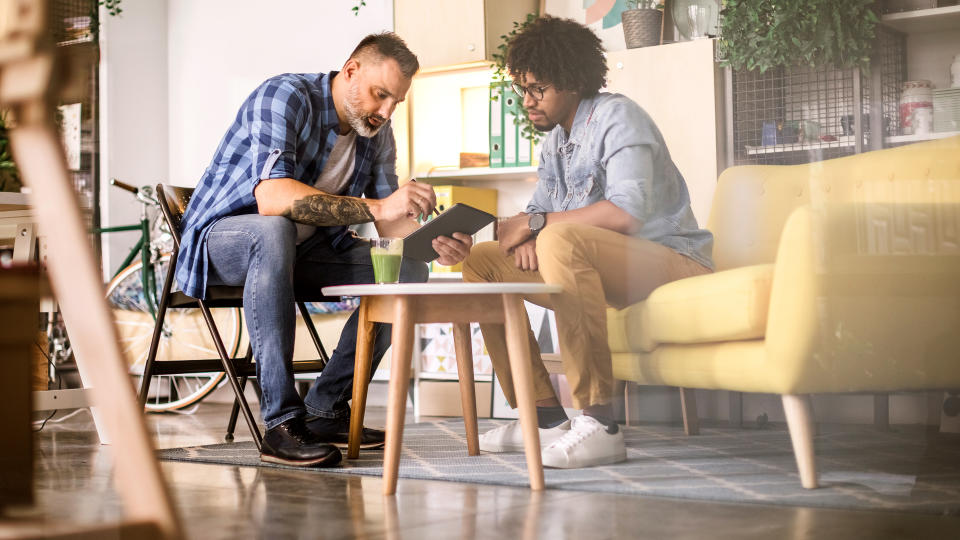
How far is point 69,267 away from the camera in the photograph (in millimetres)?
549

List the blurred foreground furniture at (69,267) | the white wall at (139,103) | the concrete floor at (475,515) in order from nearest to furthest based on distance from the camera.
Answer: the blurred foreground furniture at (69,267) → the concrete floor at (475,515) → the white wall at (139,103)

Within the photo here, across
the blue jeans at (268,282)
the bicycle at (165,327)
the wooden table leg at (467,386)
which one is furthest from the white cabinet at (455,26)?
the bicycle at (165,327)

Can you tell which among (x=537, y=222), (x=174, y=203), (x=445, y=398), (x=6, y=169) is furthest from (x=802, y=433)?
(x=174, y=203)

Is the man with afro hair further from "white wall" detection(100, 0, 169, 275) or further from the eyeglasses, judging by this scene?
"white wall" detection(100, 0, 169, 275)

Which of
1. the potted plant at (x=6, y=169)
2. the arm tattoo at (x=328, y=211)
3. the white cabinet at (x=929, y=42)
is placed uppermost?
the white cabinet at (x=929, y=42)

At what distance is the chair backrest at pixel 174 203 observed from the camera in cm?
244

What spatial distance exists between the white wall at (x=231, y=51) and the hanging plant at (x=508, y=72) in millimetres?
521

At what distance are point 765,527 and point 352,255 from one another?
4.42 ft

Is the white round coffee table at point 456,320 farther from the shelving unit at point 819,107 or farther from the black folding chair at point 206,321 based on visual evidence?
the black folding chair at point 206,321

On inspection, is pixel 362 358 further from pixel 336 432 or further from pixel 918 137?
pixel 918 137

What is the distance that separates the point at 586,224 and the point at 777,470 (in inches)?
19.3

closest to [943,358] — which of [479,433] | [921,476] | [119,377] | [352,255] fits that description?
[921,476]

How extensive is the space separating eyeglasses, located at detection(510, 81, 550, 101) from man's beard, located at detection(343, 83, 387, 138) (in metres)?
0.57

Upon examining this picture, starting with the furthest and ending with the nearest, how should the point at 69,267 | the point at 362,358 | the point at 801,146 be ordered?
1. the point at 362,358
2. the point at 801,146
3. the point at 69,267
